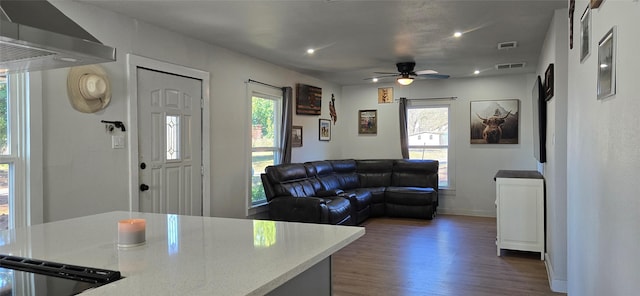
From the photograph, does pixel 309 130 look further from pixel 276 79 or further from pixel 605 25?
pixel 605 25

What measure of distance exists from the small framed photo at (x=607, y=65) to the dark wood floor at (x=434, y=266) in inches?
90.2

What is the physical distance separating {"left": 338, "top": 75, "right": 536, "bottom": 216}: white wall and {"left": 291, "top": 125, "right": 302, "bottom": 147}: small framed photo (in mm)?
1893

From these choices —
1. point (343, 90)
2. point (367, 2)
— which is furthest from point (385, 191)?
point (367, 2)

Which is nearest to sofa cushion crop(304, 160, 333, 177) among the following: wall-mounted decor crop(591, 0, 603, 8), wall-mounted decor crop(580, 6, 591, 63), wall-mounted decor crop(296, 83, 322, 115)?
wall-mounted decor crop(296, 83, 322, 115)

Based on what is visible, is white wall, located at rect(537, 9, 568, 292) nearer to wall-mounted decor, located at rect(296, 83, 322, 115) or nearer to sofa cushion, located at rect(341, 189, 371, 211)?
sofa cushion, located at rect(341, 189, 371, 211)

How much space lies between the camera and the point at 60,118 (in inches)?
131

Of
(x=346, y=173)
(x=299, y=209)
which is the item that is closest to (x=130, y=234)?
(x=299, y=209)

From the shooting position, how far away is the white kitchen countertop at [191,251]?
3.97 feet

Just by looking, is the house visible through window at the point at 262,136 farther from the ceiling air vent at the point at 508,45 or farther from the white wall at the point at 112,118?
the ceiling air vent at the point at 508,45

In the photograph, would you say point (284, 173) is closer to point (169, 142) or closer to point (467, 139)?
point (169, 142)

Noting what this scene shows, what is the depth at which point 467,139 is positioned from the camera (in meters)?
7.45

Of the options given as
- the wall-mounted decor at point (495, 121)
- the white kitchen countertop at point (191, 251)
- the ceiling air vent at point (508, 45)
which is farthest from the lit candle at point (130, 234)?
the wall-mounted decor at point (495, 121)

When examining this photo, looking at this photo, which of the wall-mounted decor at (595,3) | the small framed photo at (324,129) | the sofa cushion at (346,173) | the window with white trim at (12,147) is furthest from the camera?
the small framed photo at (324,129)

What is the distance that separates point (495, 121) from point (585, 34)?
5312 mm
